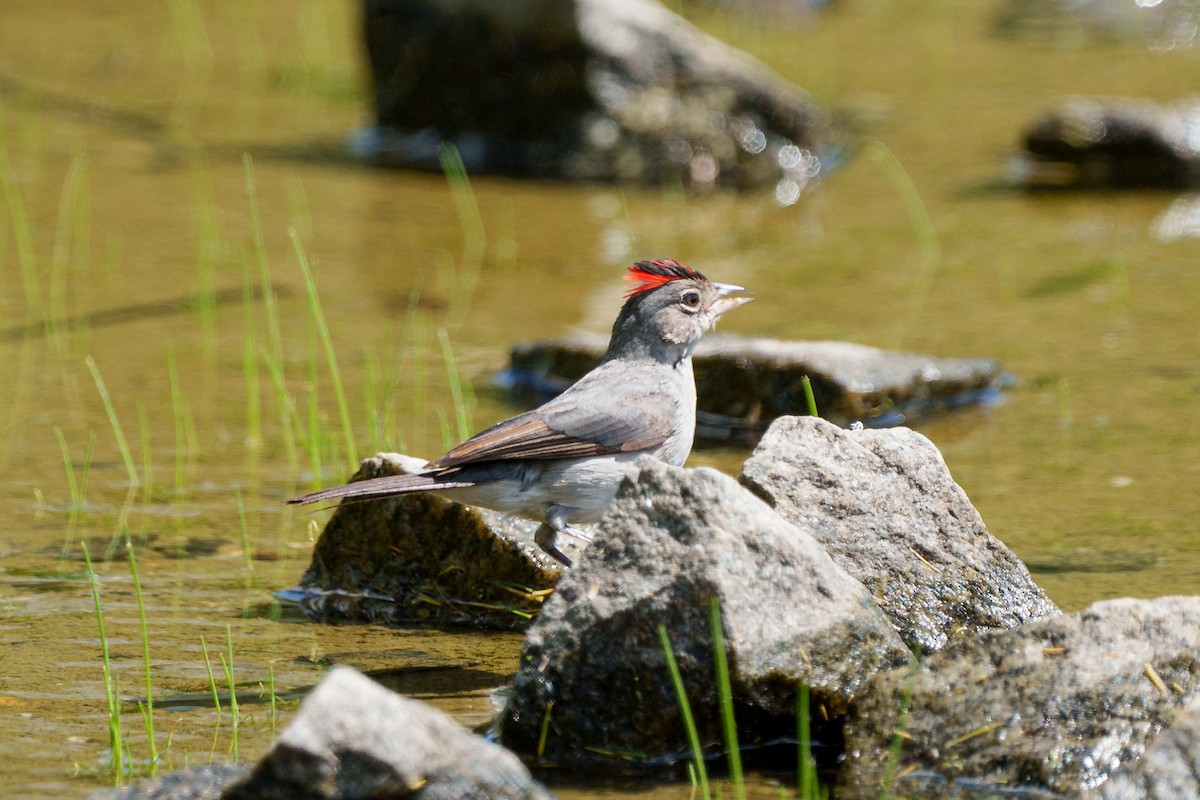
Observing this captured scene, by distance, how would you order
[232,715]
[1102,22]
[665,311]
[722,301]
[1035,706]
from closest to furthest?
[1035,706] < [232,715] < [665,311] < [722,301] < [1102,22]

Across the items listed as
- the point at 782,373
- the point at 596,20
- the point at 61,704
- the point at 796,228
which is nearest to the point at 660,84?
the point at 596,20

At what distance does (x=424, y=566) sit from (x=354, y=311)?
11.7ft

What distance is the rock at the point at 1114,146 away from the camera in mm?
10734

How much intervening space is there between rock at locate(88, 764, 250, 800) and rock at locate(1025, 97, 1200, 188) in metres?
8.62

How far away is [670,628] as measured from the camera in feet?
12.8

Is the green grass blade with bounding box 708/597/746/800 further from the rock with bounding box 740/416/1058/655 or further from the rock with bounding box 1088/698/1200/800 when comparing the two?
the rock with bounding box 1088/698/1200/800

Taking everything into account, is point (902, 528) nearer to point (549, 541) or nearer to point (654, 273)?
point (549, 541)

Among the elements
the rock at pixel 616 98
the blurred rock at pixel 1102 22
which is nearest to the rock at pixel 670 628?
the rock at pixel 616 98

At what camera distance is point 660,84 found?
37.2ft

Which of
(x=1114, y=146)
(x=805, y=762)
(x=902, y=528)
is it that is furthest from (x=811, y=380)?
(x=1114, y=146)

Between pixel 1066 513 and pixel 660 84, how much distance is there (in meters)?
6.30

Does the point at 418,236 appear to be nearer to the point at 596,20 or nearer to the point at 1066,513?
the point at 596,20

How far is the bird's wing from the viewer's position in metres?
4.64

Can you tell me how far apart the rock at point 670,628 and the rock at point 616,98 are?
7.28m
